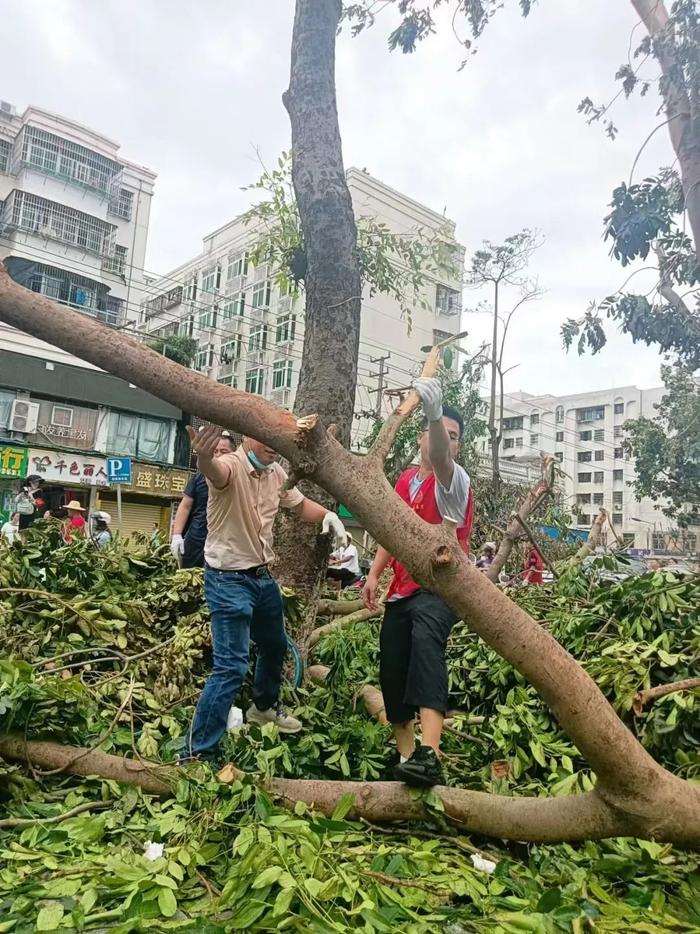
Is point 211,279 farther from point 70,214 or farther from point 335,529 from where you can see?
point 335,529

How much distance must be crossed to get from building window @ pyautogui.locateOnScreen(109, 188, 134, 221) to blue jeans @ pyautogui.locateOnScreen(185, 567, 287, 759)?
2500 centimetres

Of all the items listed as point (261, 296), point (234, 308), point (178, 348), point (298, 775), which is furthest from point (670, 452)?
point (234, 308)

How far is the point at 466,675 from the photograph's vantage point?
382cm

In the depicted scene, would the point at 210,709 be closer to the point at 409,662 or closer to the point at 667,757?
the point at 409,662

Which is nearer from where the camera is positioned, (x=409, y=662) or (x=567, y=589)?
(x=409, y=662)

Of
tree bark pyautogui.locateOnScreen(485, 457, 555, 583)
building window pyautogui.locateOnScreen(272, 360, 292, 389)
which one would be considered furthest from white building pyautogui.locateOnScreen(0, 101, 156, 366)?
tree bark pyautogui.locateOnScreen(485, 457, 555, 583)

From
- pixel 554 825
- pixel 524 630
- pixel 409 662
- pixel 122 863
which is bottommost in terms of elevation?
pixel 122 863

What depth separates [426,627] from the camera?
2600 mm

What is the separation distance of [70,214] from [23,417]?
8565 mm

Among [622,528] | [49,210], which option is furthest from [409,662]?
[622,528]

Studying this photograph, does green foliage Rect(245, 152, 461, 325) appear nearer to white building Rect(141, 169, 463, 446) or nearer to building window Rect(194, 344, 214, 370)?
white building Rect(141, 169, 463, 446)

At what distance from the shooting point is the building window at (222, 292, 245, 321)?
3105cm

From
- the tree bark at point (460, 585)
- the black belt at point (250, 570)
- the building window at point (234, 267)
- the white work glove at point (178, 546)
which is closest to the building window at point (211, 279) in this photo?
the building window at point (234, 267)

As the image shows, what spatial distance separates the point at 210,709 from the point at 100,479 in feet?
63.0
